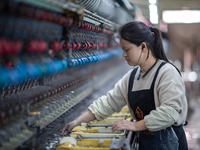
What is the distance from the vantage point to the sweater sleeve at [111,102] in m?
2.25

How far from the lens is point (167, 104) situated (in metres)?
1.88

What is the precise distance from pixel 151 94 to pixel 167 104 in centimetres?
17

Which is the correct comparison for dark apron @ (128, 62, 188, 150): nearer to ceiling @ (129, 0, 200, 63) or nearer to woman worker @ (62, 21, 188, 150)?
woman worker @ (62, 21, 188, 150)

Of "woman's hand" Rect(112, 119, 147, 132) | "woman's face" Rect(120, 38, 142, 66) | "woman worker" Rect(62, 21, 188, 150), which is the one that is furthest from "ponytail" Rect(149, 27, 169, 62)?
"woman's hand" Rect(112, 119, 147, 132)

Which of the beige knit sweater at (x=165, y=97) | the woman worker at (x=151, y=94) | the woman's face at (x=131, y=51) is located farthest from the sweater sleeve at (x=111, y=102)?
the woman's face at (x=131, y=51)

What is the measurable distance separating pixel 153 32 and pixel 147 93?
18.6 inches

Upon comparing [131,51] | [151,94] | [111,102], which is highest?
[131,51]

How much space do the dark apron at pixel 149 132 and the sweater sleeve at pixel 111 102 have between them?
0.09m

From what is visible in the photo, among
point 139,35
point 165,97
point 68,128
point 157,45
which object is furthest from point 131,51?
point 68,128

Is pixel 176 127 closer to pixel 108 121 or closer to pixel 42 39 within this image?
pixel 108 121

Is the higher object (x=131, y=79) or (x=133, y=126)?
(x=131, y=79)

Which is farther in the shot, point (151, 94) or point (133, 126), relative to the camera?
point (151, 94)

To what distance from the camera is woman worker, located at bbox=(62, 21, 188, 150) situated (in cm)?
188

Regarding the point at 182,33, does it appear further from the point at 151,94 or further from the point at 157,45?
the point at 151,94
